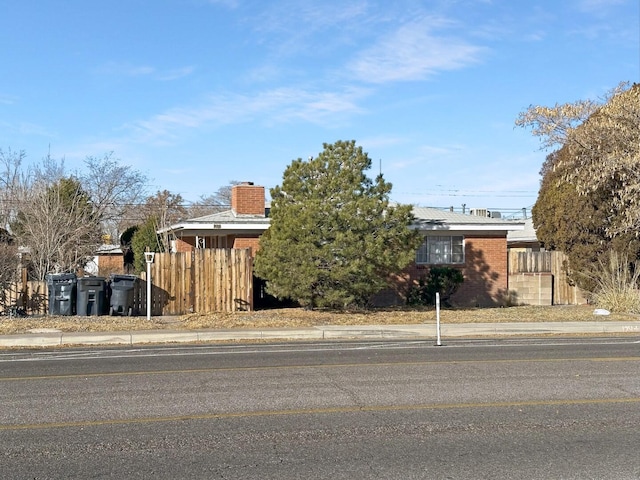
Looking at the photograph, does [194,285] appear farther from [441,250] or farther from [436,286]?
[441,250]

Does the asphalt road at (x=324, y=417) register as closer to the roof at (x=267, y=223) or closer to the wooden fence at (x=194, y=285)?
the wooden fence at (x=194, y=285)

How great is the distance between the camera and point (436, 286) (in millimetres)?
25234

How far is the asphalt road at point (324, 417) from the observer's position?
6.18m

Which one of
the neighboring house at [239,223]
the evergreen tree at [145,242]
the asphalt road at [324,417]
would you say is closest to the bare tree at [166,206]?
the evergreen tree at [145,242]

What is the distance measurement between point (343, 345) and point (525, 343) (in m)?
4.07

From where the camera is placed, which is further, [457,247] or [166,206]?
[166,206]

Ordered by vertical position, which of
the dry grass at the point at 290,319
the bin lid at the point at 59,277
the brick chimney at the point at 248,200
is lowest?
the dry grass at the point at 290,319

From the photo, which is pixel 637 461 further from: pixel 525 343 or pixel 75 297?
pixel 75 297

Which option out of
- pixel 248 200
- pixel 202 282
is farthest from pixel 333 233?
pixel 248 200

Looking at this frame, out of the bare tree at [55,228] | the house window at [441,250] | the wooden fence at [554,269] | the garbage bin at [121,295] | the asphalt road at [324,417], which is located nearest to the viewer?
the asphalt road at [324,417]

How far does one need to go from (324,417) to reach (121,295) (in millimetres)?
14014

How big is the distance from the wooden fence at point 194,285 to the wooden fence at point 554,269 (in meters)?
10.9

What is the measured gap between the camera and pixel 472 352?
1423 cm

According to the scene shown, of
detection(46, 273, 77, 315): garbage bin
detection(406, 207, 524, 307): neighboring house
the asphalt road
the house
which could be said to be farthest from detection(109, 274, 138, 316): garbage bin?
detection(406, 207, 524, 307): neighboring house
